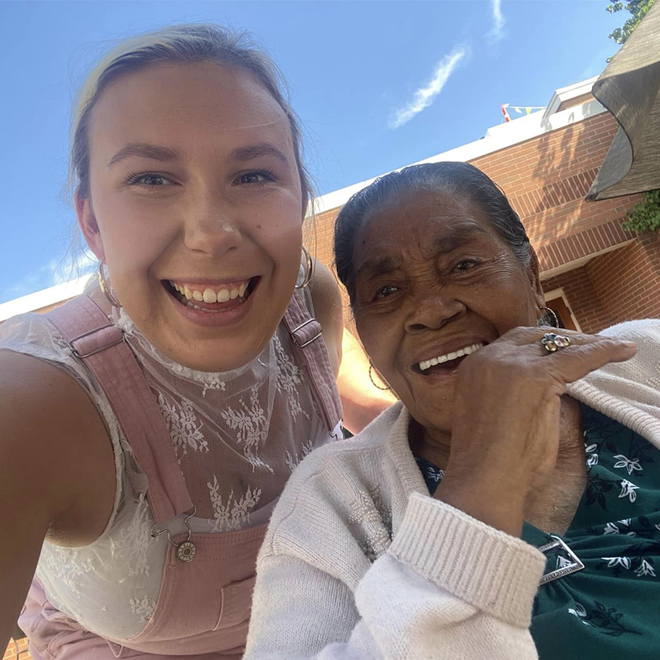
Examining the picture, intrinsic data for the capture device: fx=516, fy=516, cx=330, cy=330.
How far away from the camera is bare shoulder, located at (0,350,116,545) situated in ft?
3.28

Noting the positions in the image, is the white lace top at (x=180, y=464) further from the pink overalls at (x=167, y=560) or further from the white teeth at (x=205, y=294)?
the white teeth at (x=205, y=294)

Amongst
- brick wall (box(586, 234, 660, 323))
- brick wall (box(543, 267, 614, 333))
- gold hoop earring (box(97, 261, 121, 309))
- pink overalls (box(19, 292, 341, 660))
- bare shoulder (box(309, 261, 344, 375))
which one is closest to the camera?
pink overalls (box(19, 292, 341, 660))

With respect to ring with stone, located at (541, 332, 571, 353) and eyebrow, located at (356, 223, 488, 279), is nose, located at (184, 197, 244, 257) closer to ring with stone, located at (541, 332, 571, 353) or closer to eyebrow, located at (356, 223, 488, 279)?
eyebrow, located at (356, 223, 488, 279)

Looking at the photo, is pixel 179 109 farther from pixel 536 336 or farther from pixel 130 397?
pixel 536 336

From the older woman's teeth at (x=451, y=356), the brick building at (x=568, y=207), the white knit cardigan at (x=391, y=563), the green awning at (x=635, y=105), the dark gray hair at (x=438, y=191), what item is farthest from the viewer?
the brick building at (x=568, y=207)

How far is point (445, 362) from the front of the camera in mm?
1602

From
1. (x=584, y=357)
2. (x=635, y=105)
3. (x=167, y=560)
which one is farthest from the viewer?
(x=635, y=105)

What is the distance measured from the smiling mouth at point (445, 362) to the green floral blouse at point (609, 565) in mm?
332

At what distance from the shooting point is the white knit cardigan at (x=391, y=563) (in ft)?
3.05

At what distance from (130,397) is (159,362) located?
0.14 meters

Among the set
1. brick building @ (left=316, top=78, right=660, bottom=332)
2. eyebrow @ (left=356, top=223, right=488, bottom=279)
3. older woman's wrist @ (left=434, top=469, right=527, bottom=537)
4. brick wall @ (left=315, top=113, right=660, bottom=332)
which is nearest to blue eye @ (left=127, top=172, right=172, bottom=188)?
eyebrow @ (left=356, top=223, right=488, bottom=279)

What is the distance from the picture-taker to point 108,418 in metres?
1.24

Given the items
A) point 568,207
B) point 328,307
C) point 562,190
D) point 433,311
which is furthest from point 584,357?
point 562,190

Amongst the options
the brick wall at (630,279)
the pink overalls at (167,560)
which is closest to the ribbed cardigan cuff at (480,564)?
the pink overalls at (167,560)
